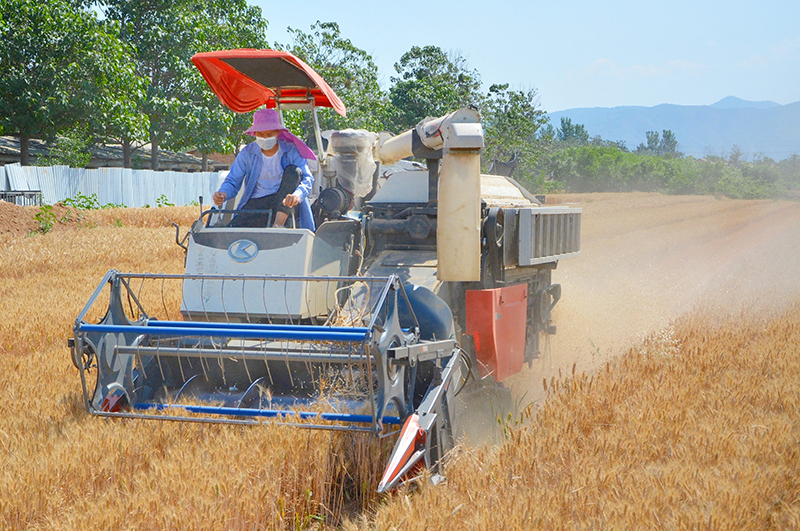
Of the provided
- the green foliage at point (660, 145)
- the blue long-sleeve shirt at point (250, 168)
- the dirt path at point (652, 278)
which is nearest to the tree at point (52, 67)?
the dirt path at point (652, 278)

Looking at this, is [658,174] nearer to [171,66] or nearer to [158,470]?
[171,66]

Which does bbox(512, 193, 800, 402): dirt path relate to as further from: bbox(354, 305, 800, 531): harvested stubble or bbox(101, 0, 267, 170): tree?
bbox(101, 0, 267, 170): tree

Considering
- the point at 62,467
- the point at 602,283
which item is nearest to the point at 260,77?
the point at 62,467

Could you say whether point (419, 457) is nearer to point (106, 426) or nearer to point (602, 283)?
point (106, 426)

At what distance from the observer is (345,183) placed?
6.66 m

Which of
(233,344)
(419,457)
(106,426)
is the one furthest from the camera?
(233,344)

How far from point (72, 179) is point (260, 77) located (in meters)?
20.4

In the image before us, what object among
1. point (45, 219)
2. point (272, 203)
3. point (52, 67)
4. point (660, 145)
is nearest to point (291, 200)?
point (272, 203)

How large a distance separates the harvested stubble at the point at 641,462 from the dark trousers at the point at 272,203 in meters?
2.42

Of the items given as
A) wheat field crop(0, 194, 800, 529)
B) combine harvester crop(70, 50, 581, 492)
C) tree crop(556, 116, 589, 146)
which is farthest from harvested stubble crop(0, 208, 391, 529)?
A: tree crop(556, 116, 589, 146)

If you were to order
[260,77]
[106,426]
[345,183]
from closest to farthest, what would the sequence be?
1. [106,426]
2. [260,77]
3. [345,183]

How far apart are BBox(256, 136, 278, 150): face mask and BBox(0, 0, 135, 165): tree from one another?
18665mm

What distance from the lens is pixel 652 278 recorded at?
42.2ft

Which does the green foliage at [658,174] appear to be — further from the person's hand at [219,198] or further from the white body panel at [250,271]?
the white body panel at [250,271]
